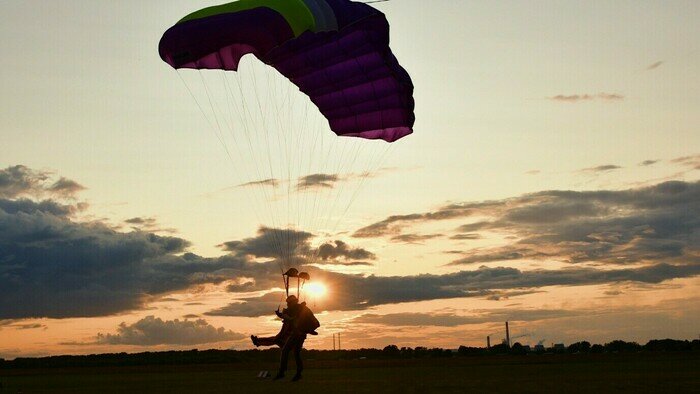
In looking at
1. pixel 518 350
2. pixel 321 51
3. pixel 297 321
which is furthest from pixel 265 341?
pixel 518 350

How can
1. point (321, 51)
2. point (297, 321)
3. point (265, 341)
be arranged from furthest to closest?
1. point (321, 51)
2. point (265, 341)
3. point (297, 321)

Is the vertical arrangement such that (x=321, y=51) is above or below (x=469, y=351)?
above

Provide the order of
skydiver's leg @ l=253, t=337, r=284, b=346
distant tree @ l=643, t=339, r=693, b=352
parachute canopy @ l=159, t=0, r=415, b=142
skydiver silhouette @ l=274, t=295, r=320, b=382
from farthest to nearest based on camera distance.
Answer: distant tree @ l=643, t=339, r=693, b=352 → skydiver's leg @ l=253, t=337, r=284, b=346 → skydiver silhouette @ l=274, t=295, r=320, b=382 → parachute canopy @ l=159, t=0, r=415, b=142

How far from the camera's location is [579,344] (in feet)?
235

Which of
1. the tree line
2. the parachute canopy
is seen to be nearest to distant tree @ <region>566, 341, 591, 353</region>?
the tree line

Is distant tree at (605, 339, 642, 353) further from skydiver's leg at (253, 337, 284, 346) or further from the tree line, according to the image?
skydiver's leg at (253, 337, 284, 346)

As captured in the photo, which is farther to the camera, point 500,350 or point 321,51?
point 500,350

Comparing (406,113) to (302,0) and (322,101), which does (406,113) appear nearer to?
(322,101)

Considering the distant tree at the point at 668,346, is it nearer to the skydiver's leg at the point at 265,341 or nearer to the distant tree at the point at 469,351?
the distant tree at the point at 469,351

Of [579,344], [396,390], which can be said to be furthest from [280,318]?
[579,344]

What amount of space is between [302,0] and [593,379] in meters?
14.0

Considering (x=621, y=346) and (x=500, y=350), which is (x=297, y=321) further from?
(x=621, y=346)

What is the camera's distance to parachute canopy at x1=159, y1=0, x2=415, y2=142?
22.1m

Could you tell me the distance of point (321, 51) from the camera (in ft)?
79.9
